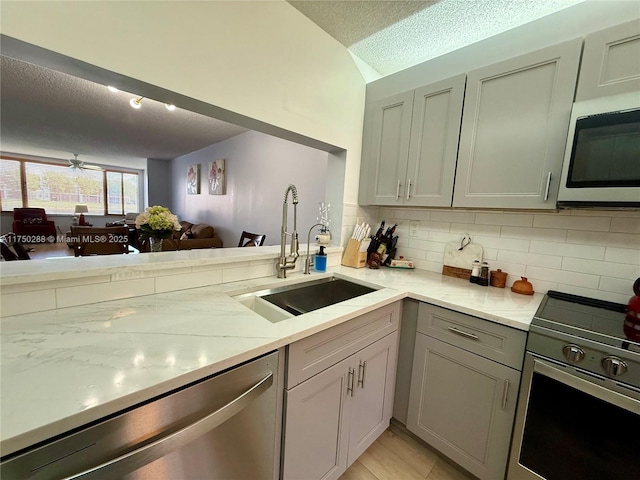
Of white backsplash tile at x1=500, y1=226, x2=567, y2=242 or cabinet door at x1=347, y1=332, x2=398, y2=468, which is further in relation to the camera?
white backsplash tile at x1=500, y1=226, x2=567, y2=242

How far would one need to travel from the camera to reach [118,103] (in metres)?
2.93

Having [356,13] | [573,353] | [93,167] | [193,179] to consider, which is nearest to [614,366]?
[573,353]

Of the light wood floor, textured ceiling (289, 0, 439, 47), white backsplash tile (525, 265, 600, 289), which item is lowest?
the light wood floor

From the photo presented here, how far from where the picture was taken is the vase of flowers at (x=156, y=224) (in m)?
2.14

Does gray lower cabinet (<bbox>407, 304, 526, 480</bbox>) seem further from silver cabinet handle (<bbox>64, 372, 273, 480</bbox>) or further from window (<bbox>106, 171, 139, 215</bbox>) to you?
window (<bbox>106, 171, 139, 215</bbox>)

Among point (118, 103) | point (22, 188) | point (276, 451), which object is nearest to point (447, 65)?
point (276, 451)

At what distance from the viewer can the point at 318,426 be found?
41.1 inches

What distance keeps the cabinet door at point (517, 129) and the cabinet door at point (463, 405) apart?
85cm

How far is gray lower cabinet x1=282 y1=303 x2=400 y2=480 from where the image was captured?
953mm

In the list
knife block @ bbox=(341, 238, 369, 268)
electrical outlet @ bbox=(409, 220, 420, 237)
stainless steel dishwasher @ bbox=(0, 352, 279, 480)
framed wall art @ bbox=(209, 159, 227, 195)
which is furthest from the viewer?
framed wall art @ bbox=(209, 159, 227, 195)

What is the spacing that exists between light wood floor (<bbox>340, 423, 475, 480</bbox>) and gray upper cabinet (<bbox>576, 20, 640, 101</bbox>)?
1.93m

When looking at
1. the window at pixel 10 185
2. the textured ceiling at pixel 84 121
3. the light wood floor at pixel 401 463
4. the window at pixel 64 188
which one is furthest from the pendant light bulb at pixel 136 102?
the window at pixel 10 185

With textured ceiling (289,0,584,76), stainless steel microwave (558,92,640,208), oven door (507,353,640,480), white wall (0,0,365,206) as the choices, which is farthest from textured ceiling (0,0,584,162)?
oven door (507,353,640,480)

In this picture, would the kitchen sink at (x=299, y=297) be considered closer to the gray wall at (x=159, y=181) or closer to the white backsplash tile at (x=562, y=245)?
the white backsplash tile at (x=562, y=245)
